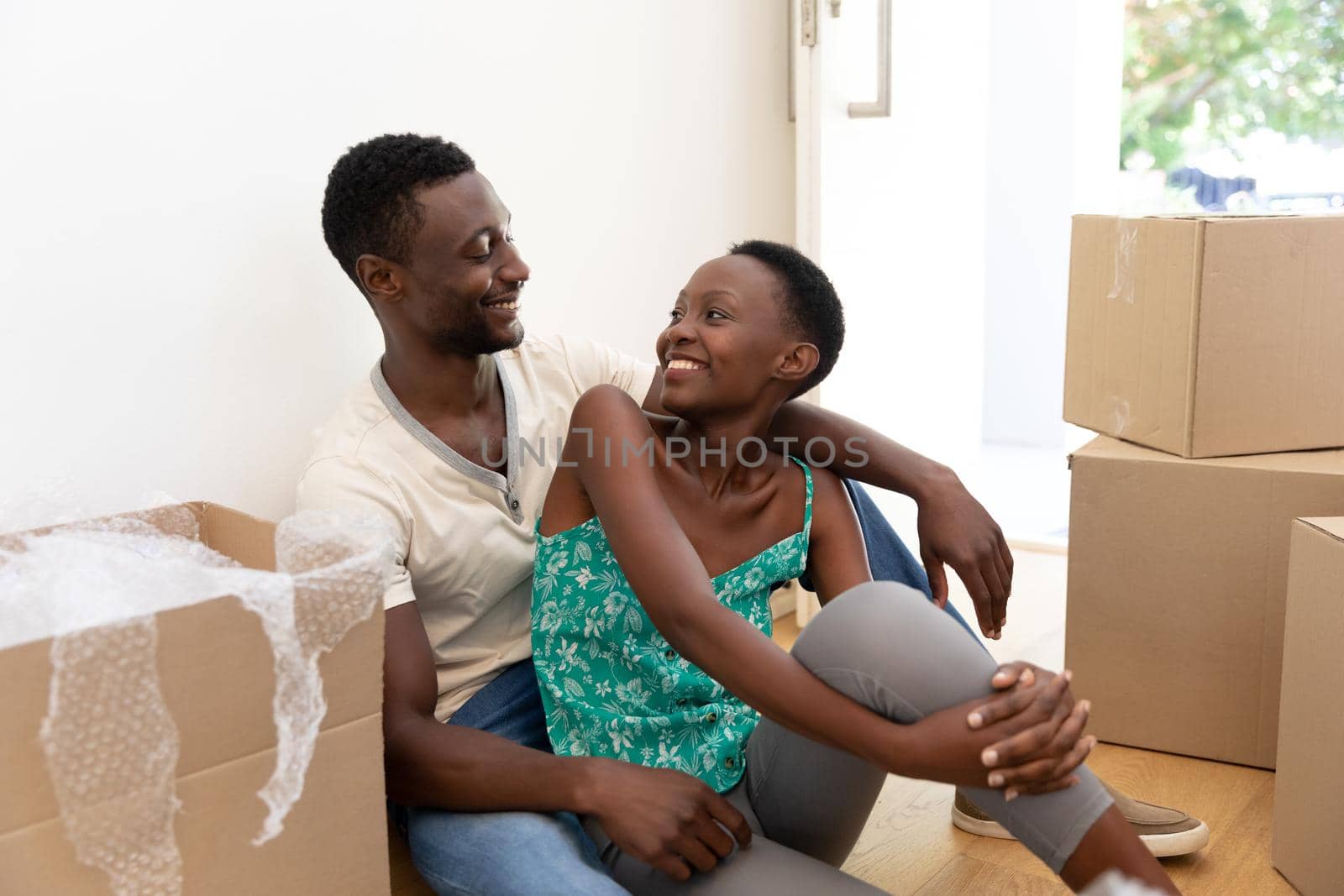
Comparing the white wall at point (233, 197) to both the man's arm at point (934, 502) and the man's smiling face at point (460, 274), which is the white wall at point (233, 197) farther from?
the man's arm at point (934, 502)

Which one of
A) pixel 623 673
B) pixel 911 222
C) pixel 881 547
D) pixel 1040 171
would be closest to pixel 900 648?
pixel 623 673

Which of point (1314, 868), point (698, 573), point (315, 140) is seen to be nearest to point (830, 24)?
point (315, 140)

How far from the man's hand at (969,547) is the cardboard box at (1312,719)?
1.20 ft

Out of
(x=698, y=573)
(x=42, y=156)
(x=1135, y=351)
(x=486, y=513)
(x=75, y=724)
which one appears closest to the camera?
(x=75, y=724)

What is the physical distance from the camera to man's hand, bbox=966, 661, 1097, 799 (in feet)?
3.27

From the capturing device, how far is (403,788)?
1226 millimetres

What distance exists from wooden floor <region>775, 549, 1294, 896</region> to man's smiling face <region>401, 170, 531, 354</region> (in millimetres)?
807

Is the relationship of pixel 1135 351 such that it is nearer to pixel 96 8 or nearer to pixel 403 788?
pixel 403 788

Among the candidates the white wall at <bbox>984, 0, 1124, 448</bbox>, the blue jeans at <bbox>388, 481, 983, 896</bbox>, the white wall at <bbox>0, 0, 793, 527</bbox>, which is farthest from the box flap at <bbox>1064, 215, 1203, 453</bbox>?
the white wall at <bbox>984, 0, 1124, 448</bbox>

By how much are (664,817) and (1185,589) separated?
104cm

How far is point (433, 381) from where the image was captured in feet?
4.71

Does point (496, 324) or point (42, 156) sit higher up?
point (42, 156)

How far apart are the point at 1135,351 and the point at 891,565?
593mm

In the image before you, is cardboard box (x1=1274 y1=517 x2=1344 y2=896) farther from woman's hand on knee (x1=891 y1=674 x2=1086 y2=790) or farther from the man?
woman's hand on knee (x1=891 y1=674 x2=1086 y2=790)
